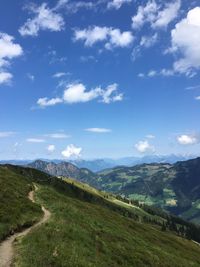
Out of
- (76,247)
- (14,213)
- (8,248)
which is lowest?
(76,247)

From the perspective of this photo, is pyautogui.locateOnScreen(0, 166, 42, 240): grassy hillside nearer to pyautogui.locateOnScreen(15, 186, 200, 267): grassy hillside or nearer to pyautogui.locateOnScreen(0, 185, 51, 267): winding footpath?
pyautogui.locateOnScreen(0, 185, 51, 267): winding footpath

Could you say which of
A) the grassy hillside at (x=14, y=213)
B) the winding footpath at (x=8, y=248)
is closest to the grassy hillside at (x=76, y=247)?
the winding footpath at (x=8, y=248)

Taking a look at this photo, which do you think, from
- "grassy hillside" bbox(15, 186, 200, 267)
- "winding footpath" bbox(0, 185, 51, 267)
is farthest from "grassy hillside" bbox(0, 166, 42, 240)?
"grassy hillside" bbox(15, 186, 200, 267)

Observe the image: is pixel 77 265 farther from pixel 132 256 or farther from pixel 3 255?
pixel 132 256

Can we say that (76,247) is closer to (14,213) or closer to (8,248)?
(8,248)

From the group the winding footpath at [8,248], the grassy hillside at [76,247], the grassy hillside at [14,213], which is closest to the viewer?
the winding footpath at [8,248]

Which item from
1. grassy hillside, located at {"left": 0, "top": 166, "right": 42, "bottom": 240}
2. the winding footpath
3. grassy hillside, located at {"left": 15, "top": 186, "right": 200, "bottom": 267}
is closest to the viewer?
the winding footpath

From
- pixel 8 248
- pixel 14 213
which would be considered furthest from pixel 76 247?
pixel 14 213

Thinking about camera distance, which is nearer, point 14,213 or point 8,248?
point 8,248

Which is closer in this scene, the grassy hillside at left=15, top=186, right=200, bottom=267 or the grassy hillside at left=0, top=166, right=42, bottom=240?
the grassy hillside at left=15, top=186, right=200, bottom=267

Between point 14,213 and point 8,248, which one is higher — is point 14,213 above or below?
above

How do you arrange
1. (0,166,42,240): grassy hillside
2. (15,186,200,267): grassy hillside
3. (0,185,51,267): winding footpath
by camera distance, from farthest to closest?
(0,166,42,240): grassy hillside → (15,186,200,267): grassy hillside → (0,185,51,267): winding footpath

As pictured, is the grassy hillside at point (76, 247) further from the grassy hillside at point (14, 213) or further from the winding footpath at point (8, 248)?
the grassy hillside at point (14, 213)

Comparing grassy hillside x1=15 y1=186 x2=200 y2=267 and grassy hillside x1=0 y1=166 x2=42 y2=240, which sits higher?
grassy hillside x1=0 y1=166 x2=42 y2=240
